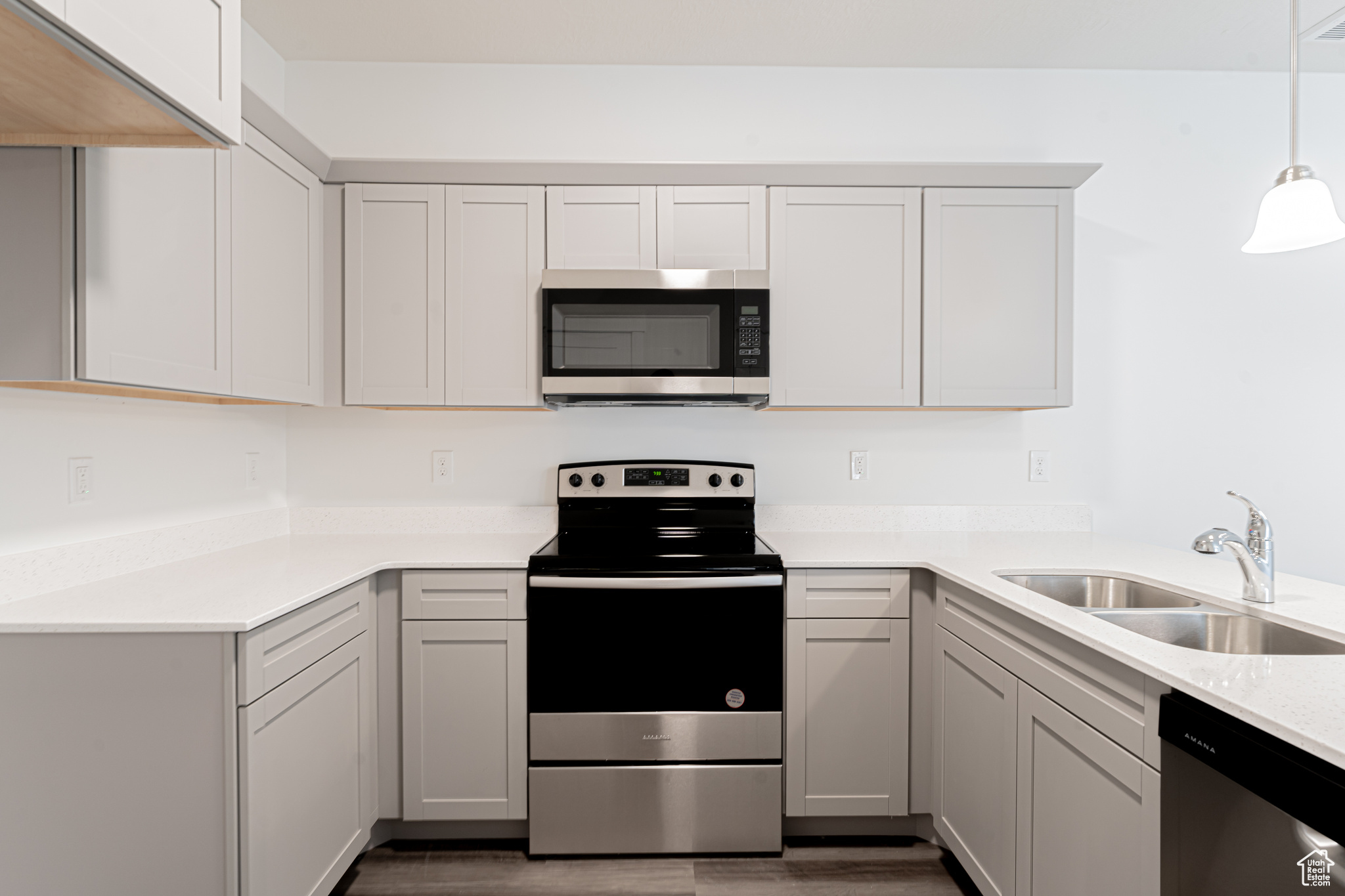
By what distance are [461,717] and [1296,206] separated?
8.37 feet

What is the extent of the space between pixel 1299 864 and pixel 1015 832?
735 mm

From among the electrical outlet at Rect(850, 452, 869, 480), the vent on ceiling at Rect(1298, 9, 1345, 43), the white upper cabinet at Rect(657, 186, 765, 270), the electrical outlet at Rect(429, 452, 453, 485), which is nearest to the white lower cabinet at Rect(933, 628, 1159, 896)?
the electrical outlet at Rect(850, 452, 869, 480)

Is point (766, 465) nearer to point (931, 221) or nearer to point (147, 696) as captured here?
point (931, 221)

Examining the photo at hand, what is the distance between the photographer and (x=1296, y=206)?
145 centimetres

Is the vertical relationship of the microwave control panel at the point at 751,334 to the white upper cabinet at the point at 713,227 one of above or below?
below

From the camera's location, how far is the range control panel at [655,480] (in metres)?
2.40

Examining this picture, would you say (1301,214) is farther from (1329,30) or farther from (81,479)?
(81,479)

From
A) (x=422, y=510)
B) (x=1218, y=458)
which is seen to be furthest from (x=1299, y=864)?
(x=422, y=510)

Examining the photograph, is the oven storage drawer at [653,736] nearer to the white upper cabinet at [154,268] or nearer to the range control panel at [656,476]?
A: the range control panel at [656,476]

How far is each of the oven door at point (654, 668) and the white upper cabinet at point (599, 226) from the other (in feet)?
3.62

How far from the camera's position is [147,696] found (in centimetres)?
125

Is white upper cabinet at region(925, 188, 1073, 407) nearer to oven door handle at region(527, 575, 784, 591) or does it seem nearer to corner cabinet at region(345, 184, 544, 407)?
oven door handle at region(527, 575, 784, 591)

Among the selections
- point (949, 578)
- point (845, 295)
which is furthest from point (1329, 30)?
point (949, 578)

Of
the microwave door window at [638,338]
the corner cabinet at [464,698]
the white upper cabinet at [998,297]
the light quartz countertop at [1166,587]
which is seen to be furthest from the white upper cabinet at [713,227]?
the corner cabinet at [464,698]
